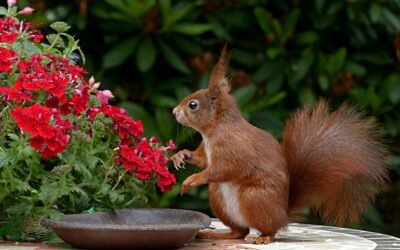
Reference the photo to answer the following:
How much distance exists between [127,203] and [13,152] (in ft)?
1.37

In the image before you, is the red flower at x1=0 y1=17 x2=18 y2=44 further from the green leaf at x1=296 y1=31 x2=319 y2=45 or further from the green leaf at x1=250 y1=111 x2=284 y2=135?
the green leaf at x1=296 y1=31 x2=319 y2=45

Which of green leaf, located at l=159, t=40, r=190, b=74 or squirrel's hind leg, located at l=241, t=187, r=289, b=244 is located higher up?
green leaf, located at l=159, t=40, r=190, b=74

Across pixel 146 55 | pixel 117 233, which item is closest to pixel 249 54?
pixel 146 55

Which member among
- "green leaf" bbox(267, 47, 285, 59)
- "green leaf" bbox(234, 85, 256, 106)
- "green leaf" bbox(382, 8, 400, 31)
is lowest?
"green leaf" bbox(234, 85, 256, 106)

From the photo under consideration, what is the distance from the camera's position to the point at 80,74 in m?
3.25

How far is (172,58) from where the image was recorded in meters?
4.98

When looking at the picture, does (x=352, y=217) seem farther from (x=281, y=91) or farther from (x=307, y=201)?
(x=281, y=91)

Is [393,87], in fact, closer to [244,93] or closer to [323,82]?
[323,82]

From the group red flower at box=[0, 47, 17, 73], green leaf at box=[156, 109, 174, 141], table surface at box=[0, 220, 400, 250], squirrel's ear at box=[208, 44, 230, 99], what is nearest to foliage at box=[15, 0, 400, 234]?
green leaf at box=[156, 109, 174, 141]

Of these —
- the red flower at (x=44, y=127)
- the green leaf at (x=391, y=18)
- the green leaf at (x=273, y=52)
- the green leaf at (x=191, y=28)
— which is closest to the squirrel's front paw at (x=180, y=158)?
the red flower at (x=44, y=127)

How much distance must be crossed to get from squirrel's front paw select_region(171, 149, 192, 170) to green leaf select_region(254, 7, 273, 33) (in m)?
1.74

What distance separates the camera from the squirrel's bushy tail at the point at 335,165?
3322mm

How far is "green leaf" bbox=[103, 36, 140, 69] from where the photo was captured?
494 cm

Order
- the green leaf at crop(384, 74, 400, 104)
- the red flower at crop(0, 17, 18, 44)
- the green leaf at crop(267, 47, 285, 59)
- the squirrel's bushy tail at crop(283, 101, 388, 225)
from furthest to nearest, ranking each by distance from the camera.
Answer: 1. the green leaf at crop(384, 74, 400, 104)
2. the green leaf at crop(267, 47, 285, 59)
3. the squirrel's bushy tail at crop(283, 101, 388, 225)
4. the red flower at crop(0, 17, 18, 44)
